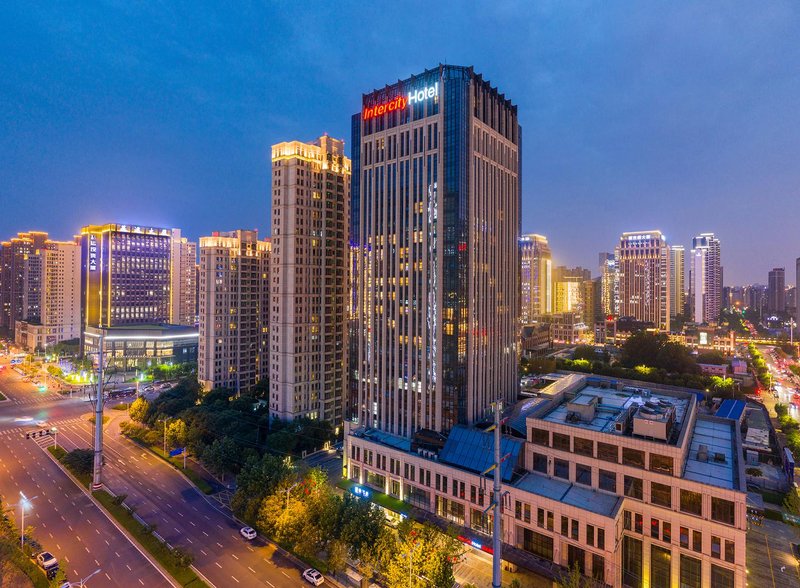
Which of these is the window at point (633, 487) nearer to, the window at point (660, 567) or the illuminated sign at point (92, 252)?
the window at point (660, 567)

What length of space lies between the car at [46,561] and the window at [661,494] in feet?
228

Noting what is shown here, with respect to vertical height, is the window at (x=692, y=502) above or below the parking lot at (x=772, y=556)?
above

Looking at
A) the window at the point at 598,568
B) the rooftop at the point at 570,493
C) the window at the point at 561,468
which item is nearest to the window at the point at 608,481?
the rooftop at the point at 570,493

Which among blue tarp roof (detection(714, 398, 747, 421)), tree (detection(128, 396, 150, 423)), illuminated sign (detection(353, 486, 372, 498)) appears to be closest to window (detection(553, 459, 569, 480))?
illuminated sign (detection(353, 486, 372, 498))

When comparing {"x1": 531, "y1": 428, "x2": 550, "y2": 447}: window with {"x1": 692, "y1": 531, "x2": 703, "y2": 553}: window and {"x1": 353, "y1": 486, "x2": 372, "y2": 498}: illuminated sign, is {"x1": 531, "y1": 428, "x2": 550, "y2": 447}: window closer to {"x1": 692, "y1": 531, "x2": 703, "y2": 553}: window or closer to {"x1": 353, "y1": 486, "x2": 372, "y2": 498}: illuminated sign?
{"x1": 692, "y1": 531, "x2": 703, "y2": 553}: window

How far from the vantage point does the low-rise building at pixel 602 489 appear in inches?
1729

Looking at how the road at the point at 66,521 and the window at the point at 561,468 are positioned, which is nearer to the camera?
the road at the point at 66,521

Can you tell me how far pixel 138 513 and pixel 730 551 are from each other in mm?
75331

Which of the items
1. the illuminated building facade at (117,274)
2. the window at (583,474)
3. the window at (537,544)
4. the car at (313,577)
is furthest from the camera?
the illuminated building facade at (117,274)

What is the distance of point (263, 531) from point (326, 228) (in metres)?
65.8

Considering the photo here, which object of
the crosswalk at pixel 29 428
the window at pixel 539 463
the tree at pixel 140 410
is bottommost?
the crosswalk at pixel 29 428

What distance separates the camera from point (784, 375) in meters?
151

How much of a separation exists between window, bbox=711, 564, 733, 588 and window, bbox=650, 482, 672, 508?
636 cm

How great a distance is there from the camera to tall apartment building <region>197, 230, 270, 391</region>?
395 feet
